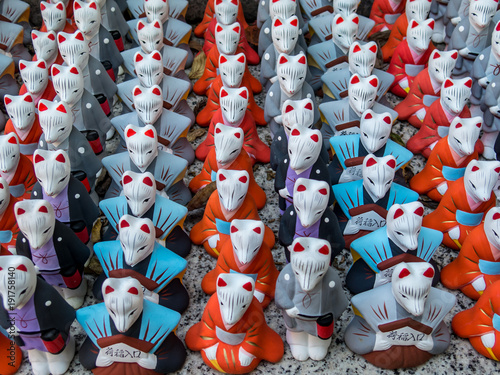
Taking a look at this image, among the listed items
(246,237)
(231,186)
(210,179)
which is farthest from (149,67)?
(246,237)

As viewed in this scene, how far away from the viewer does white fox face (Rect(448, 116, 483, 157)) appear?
2566mm

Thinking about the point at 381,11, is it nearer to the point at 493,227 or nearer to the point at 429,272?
the point at 493,227

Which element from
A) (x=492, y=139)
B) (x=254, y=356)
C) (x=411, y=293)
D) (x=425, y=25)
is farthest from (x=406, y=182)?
(x=254, y=356)

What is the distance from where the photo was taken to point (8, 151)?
2457 millimetres

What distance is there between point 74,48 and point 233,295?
1467mm

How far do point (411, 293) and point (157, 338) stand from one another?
2.69 feet

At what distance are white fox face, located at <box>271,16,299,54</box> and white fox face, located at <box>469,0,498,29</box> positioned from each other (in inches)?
34.2

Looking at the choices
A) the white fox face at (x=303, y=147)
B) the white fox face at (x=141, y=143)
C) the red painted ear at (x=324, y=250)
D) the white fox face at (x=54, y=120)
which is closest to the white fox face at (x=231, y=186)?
the white fox face at (x=303, y=147)

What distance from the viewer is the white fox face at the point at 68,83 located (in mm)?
2688

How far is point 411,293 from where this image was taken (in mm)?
2010

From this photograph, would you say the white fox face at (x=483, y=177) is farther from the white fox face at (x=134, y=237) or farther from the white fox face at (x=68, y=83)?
the white fox face at (x=68, y=83)

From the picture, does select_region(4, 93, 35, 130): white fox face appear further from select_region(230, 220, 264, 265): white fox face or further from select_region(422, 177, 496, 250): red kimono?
select_region(422, 177, 496, 250): red kimono

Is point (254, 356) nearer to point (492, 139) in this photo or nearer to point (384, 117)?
point (384, 117)

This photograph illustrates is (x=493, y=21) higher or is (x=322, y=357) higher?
(x=493, y=21)
